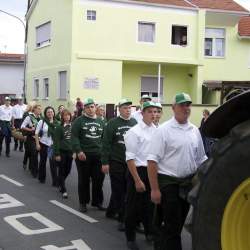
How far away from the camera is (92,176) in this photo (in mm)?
8875

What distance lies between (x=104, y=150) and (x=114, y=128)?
1.13 feet

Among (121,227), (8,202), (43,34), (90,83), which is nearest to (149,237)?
(121,227)

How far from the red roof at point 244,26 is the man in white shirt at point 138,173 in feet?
86.1

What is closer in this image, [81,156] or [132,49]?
[81,156]

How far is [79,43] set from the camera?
2694cm

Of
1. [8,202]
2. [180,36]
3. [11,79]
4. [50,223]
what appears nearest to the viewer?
[50,223]

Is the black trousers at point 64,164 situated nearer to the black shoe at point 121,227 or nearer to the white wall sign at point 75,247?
the black shoe at point 121,227

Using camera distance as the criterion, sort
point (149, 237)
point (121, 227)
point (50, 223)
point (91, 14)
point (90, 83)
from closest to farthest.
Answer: point (149, 237)
point (121, 227)
point (50, 223)
point (91, 14)
point (90, 83)

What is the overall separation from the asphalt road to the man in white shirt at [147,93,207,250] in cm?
129

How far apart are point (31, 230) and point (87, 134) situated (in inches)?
82.2

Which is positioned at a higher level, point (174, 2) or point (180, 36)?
point (174, 2)

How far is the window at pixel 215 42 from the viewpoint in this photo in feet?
103

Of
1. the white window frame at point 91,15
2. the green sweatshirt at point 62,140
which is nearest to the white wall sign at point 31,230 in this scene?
the green sweatshirt at point 62,140

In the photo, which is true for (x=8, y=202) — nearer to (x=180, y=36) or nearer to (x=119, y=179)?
(x=119, y=179)
